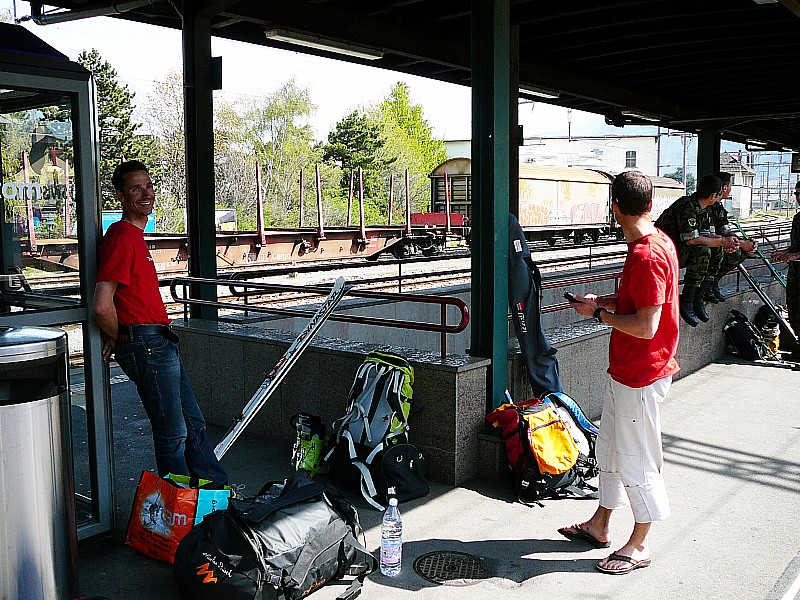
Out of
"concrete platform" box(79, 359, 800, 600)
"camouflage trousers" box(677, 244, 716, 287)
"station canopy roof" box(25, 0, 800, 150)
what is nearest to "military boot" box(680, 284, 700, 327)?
"camouflage trousers" box(677, 244, 716, 287)

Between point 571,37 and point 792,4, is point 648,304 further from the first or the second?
point 571,37

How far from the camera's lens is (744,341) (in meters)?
Answer: 9.58

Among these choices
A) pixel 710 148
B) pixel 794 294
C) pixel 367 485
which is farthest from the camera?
pixel 710 148

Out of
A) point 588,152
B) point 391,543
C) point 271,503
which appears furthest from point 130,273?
point 588,152

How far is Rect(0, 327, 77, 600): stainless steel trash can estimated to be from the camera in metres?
3.12

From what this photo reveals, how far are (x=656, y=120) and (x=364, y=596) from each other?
13.0 m

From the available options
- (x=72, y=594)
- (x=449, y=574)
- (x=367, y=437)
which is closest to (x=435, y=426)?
(x=367, y=437)

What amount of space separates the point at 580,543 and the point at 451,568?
81 cm

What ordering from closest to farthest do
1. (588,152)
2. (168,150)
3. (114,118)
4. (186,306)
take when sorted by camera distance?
(186,306), (114,118), (168,150), (588,152)

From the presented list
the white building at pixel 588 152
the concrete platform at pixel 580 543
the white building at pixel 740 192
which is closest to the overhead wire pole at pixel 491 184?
the concrete platform at pixel 580 543

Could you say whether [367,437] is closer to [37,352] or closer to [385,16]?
[37,352]

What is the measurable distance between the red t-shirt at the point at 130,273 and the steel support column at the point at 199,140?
3.08 metres

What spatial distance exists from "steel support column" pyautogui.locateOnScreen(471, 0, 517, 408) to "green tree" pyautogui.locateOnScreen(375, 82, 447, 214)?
62.8m

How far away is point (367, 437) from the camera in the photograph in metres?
4.98
